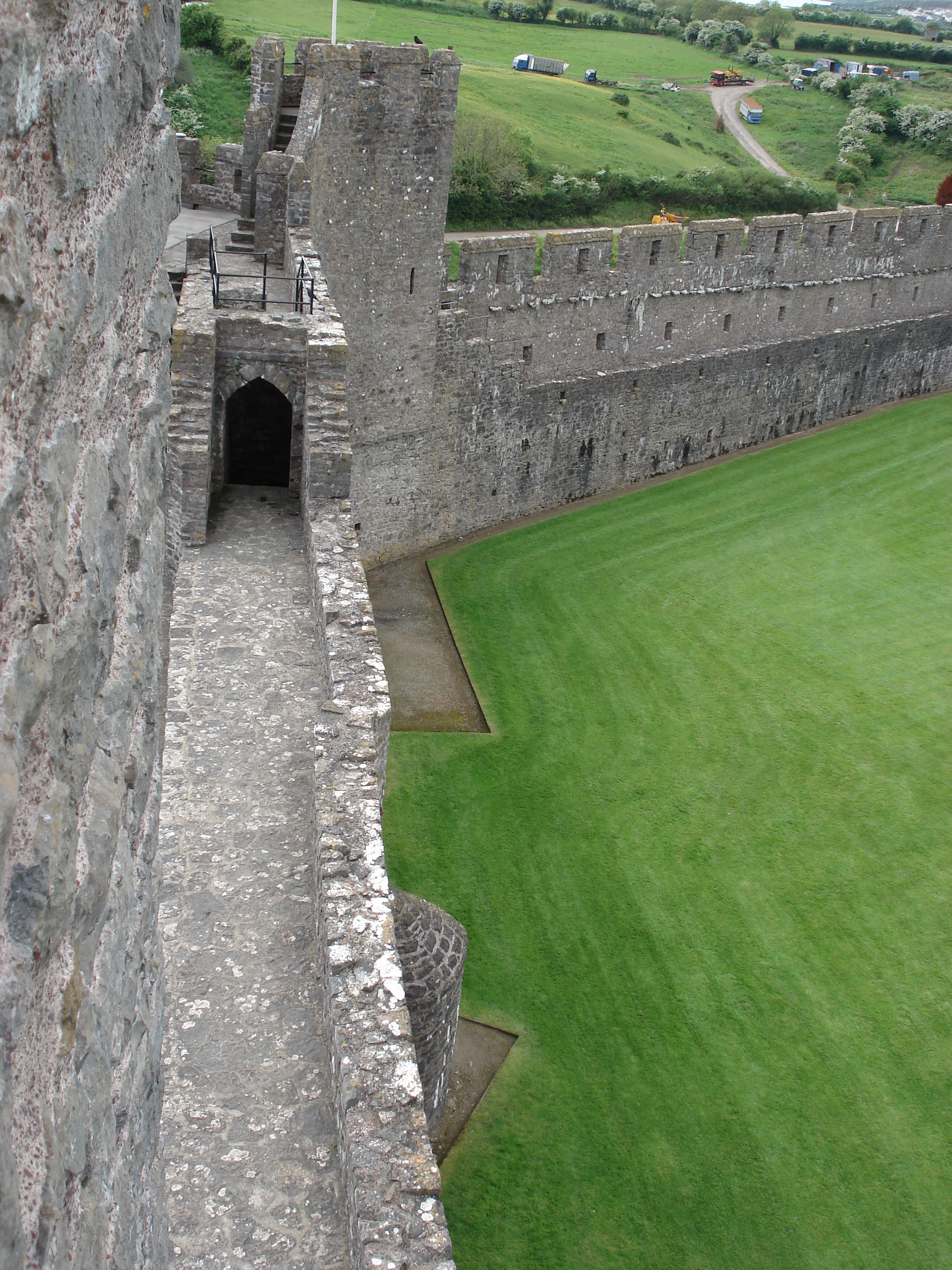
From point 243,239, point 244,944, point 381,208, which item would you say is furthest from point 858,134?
point 244,944

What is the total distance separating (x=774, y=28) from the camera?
250 ft

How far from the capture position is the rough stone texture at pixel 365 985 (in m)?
4.74

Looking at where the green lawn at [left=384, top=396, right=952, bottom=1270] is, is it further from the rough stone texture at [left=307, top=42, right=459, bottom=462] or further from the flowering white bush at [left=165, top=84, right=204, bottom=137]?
the flowering white bush at [left=165, top=84, right=204, bottom=137]

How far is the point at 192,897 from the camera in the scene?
667 centimetres

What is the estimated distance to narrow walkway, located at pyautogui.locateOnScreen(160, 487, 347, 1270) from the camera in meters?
5.12

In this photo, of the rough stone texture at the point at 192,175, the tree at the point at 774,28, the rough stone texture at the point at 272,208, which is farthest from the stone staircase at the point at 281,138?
the tree at the point at 774,28

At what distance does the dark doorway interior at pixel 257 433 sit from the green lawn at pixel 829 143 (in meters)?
38.8

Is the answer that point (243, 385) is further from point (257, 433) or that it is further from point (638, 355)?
point (638, 355)

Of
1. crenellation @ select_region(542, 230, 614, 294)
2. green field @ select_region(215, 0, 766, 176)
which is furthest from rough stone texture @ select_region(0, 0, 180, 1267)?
green field @ select_region(215, 0, 766, 176)

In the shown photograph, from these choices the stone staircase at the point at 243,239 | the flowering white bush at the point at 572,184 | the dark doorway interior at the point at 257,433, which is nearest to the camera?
the dark doorway interior at the point at 257,433

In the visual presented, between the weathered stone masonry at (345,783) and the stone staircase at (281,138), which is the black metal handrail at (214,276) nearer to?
the weathered stone masonry at (345,783)

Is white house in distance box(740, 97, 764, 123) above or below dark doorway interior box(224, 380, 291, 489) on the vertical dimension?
above

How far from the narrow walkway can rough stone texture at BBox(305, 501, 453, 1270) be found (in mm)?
197

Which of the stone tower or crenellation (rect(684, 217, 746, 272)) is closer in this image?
the stone tower
